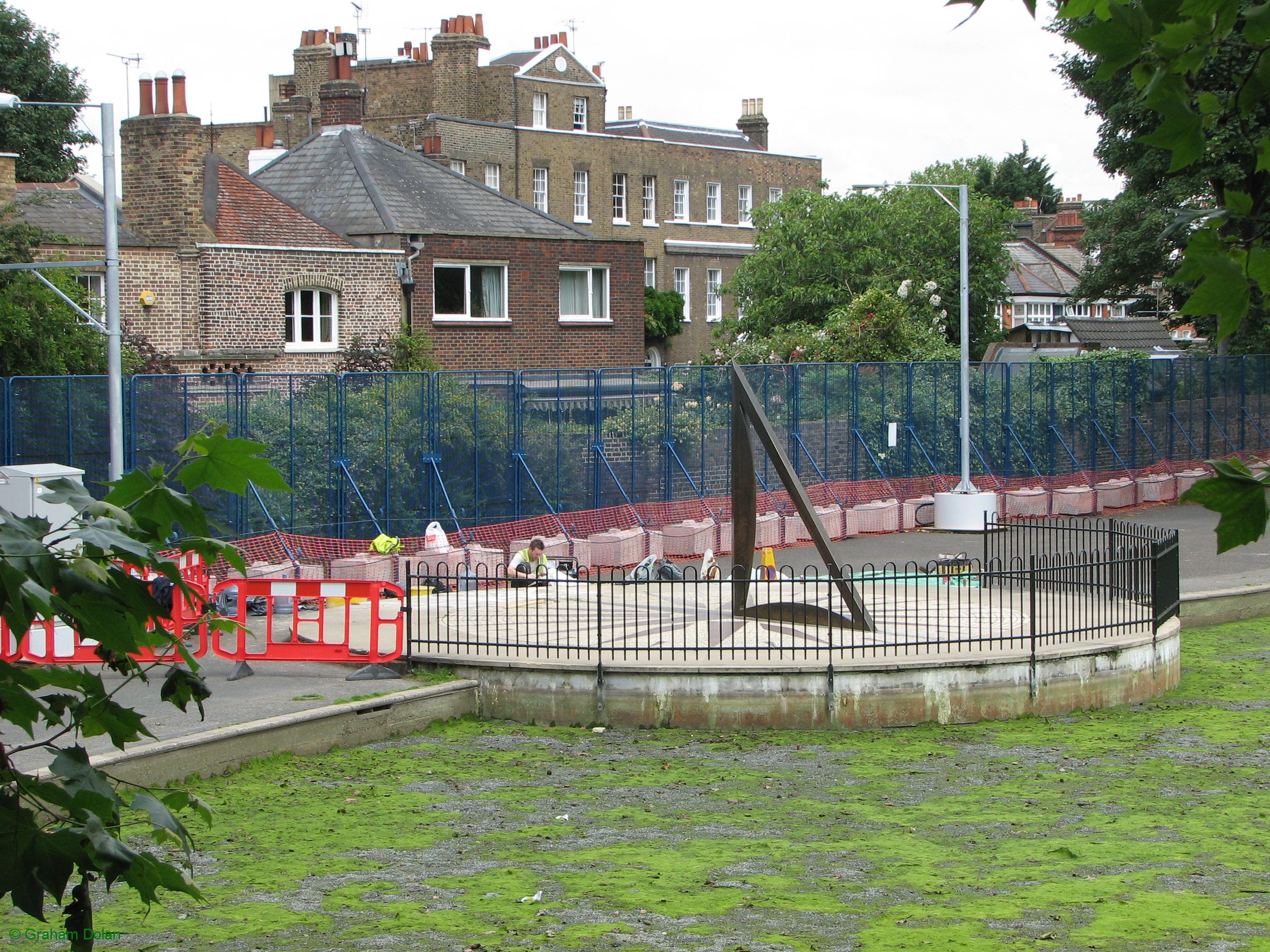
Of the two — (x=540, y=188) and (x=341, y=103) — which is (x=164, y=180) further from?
(x=540, y=188)

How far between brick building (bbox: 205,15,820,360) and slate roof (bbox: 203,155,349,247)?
21889 mm

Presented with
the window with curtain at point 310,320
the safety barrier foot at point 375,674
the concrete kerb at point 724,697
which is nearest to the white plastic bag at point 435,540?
the safety barrier foot at point 375,674

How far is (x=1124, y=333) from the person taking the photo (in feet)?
201

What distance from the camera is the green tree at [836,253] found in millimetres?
43625

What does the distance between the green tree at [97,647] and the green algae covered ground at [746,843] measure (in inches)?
202

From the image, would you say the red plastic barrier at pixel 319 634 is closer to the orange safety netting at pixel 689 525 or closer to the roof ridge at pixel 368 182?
the orange safety netting at pixel 689 525

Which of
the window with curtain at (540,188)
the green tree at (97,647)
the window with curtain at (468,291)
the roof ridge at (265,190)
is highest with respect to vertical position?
the window with curtain at (540,188)

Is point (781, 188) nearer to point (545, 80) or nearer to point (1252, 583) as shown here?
point (545, 80)

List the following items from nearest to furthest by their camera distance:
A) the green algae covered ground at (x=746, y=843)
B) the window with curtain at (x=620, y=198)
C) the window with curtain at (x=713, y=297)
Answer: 1. the green algae covered ground at (x=746, y=843)
2. the window with curtain at (x=620, y=198)
3. the window with curtain at (x=713, y=297)

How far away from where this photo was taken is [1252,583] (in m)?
21.0

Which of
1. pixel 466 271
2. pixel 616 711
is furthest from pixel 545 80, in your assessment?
pixel 616 711

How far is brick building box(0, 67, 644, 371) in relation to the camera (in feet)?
97.0

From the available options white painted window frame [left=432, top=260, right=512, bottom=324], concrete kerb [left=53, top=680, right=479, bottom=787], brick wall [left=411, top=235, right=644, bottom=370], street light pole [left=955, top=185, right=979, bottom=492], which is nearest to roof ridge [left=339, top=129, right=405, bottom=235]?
brick wall [left=411, top=235, right=644, bottom=370]

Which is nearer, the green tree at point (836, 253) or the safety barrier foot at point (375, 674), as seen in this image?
the safety barrier foot at point (375, 674)
